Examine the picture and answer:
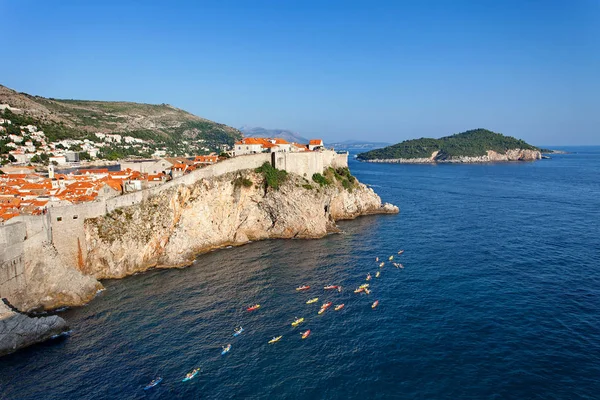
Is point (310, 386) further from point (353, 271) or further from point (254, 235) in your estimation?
point (254, 235)

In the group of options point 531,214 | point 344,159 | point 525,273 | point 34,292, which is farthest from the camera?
point 344,159

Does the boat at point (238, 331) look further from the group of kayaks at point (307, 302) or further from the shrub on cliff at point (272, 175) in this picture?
the shrub on cliff at point (272, 175)

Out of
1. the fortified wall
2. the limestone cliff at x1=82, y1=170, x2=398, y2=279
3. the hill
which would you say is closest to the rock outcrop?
the fortified wall

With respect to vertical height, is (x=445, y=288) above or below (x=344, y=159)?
below

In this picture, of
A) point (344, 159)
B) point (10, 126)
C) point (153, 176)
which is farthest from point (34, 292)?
point (10, 126)

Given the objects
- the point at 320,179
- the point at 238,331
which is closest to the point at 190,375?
the point at 238,331

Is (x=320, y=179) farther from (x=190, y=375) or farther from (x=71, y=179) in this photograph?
(x=190, y=375)
